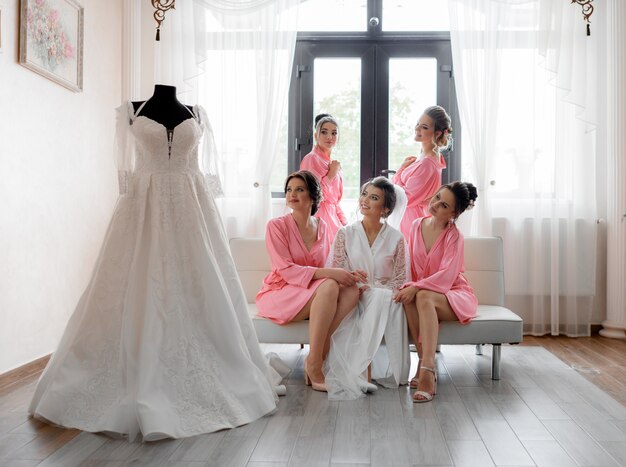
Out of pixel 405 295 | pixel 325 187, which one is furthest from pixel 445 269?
pixel 325 187

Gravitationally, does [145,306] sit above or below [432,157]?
below

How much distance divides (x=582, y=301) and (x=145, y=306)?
3508 millimetres

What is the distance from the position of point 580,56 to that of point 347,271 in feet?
9.08

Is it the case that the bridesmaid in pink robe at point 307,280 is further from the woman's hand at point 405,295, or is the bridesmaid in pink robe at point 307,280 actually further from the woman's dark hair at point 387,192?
the woman's dark hair at point 387,192

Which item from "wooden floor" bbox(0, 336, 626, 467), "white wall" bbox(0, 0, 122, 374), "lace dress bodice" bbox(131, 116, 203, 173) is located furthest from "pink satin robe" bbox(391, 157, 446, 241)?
"white wall" bbox(0, 0, 122, 374)

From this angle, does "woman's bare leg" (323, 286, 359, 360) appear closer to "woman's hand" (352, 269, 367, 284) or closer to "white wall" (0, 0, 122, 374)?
"woman's hand" (352, 269, 367, 284)

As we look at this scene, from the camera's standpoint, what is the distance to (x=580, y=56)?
4.65m

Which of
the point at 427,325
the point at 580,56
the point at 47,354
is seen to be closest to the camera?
the point at 427,325

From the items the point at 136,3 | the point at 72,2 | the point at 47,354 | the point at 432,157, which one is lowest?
the point at 47,354

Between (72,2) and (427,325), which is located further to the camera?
(72,2)

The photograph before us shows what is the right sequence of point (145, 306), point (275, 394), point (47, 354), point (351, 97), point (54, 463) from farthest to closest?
point (351, 97)
point (47, 354)
point (275, 394)
point (145, 306)
point (54, 463)

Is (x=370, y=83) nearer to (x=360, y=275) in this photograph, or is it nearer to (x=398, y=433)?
(x=360, y=275)

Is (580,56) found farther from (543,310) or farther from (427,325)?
(427,325)

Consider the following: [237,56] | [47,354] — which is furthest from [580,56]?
[47,354]
